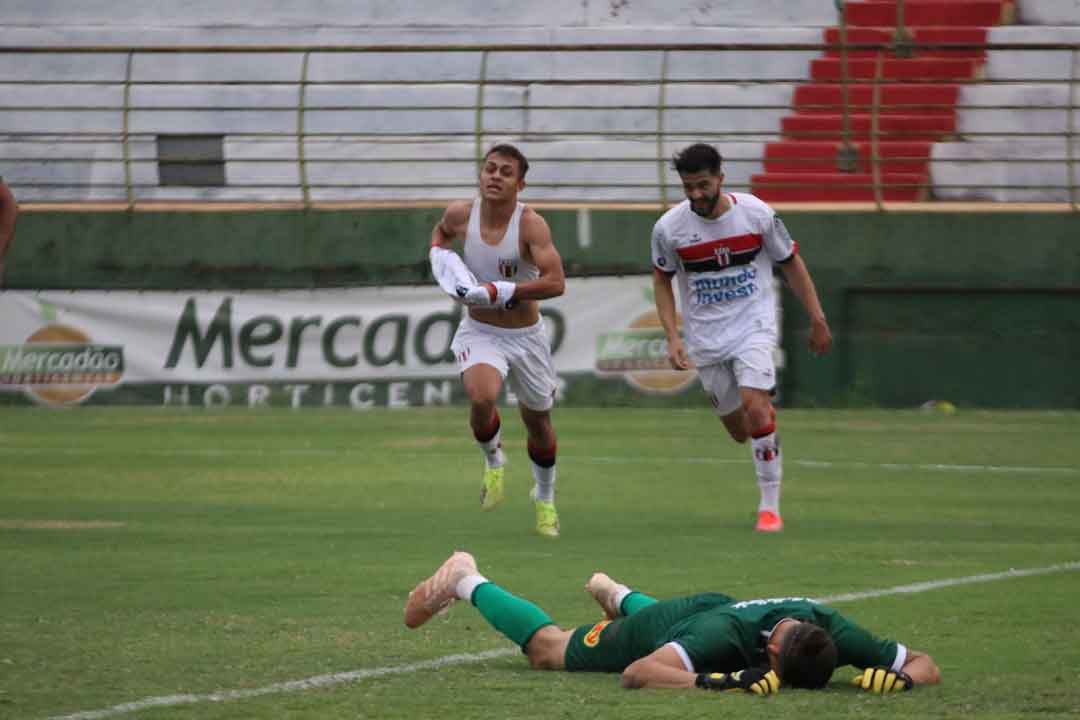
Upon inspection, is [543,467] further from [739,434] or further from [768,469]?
[739,434]

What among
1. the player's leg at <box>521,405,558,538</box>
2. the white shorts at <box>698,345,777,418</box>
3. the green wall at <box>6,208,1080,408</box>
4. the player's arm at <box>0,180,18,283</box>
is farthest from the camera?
the green wall at <box>6,208,1080,408</box>

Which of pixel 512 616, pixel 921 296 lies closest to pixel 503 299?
pixel 512 616

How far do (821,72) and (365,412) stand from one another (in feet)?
29.4

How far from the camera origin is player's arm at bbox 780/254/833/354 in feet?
39.0

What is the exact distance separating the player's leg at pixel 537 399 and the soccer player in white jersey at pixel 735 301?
2.64 ft

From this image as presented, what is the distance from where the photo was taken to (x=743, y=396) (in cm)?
1193

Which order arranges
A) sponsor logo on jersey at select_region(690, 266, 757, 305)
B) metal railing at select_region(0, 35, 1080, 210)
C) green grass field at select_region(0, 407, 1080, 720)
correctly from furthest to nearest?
metal railing at select_region(0, 35, 1080, 210) → sponsor logo on jersey at select_region(690, 266, 757, 305) → green grass field at select_region(0, 407, 1080, 720)

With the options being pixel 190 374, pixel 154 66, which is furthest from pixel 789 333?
pixel 154 66

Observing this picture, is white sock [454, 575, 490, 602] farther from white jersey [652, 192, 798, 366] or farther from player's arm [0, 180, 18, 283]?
white jersey [652, 192, 798, 366]

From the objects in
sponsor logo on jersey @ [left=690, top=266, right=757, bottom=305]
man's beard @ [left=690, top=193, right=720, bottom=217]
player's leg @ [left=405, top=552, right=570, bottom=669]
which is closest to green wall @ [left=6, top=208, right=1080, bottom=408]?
sponsor logo on jersey @ [left=690, top=266, right=757, bottom=305]

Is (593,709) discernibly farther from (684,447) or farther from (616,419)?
(616,419)

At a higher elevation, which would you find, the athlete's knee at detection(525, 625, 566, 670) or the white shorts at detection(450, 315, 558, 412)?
the white shorts at detection(450, 315, 558, 412)

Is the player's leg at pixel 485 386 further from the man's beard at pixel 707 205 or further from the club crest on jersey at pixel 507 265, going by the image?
the man's beard at pixel 707 205

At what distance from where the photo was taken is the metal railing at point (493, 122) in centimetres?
2342
